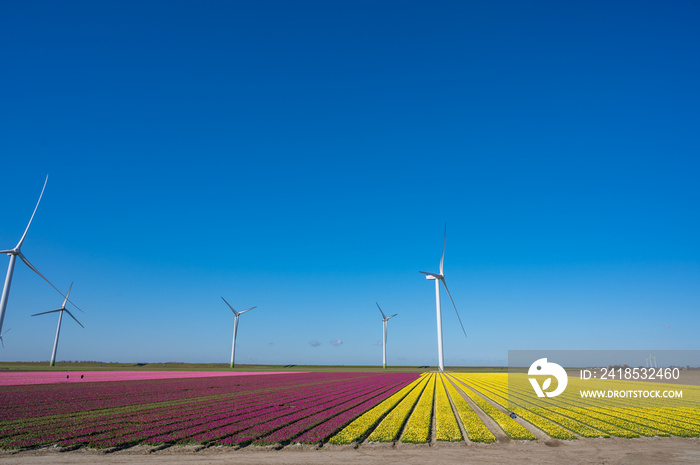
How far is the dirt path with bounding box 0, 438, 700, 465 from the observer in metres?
14.9

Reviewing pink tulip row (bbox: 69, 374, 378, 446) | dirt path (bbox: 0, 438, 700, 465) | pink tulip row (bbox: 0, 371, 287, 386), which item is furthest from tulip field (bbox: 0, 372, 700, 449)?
pink tulip row (bbox: 0, 371, 287, 386)

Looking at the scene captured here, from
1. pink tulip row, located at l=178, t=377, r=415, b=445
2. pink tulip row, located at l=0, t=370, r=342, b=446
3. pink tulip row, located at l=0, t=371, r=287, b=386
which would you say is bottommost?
pink tulip row, located at l=0, t=371, r=287, b=386

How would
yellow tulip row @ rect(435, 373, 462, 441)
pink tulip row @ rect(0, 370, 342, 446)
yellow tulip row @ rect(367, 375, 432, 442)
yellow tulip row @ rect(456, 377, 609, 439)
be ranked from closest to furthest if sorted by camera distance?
yellow tulip row @ rect(367, 375, 432, 442)
yellow tulip row @ rect(435, 373, 462, 441)
pink tulip row @ rect(0, 370, 342, 446)
yellow tulip row @ rect(456, 377, 609, 439)

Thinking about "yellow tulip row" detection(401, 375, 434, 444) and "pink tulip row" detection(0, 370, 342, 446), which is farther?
"pink tulip row" detection(0, 370, 342, 446)

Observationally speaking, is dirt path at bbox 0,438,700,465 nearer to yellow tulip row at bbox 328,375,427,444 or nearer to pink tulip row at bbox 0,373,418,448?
yellow tulip row at bbox 328,375,427,444

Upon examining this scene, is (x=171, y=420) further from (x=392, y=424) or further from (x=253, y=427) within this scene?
(x=392, y=424)

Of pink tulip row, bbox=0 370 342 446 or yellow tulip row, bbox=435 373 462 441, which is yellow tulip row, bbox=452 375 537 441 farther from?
pink tulip row, bbox=0 370 342 446

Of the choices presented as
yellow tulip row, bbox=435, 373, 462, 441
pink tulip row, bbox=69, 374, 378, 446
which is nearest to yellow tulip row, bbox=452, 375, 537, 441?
yellow tulip row, bbox=435, 373, 462, 441

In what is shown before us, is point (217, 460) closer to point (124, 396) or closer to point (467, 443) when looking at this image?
point (467, 443)

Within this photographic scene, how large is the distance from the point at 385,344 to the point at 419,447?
428 feet

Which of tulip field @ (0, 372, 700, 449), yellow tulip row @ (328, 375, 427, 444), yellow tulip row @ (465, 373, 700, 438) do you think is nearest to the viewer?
yellow tulip row @ (328, 375, 427, 444)

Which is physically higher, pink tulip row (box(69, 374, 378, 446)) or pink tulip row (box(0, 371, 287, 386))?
pink tulip row (box(69, 374, 378, 446))

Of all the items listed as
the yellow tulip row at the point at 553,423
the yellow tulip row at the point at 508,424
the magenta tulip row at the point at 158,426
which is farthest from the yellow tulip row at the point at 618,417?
the magenta tulip row at the point at 158,426

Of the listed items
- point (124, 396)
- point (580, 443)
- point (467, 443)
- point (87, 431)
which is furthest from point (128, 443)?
point (124, 396)
